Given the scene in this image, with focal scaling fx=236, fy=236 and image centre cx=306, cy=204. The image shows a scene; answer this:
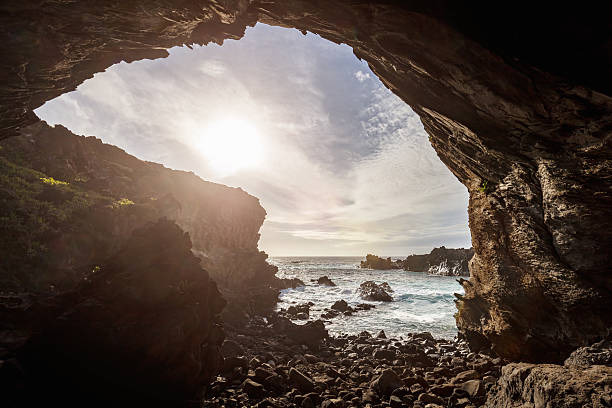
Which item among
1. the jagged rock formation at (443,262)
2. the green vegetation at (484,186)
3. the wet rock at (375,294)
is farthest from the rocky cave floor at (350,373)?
the jagged rock formation at (443,262)

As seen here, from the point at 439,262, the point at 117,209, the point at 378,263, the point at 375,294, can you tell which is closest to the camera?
the point at 117,209

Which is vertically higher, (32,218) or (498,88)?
(498,88)

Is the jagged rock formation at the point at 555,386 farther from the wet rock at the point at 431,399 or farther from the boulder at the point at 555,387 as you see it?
the wet rock at the point at 431,399

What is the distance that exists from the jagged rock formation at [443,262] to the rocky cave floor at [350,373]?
77.0 m

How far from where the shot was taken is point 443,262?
8906 cm

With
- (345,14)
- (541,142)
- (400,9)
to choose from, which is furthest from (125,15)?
(541,142)

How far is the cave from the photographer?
600cm

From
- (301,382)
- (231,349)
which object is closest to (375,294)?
(231,349)

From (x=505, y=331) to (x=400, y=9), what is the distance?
13.7m

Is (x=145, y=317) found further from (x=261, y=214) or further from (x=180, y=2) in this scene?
(x=261, y=214)

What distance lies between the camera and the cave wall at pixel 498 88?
6000mm

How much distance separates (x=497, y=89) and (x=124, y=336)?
12.8m

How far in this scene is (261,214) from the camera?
5194cm

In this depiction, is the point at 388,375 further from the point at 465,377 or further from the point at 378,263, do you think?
the point at 378,263
